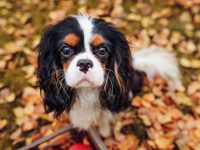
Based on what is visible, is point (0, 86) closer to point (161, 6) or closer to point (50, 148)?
point (50, 148)

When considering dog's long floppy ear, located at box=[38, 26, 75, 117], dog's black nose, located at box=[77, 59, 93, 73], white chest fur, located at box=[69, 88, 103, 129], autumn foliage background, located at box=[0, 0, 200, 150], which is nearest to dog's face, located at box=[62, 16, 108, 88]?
dog's black nose, located at box=[77, 59, 93, 73]

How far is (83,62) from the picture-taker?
7.23 feet

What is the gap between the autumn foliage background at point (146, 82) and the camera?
3066mm

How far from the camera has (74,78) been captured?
2266 millimetres

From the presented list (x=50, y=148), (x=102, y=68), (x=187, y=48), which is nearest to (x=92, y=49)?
(x=102, y=68)

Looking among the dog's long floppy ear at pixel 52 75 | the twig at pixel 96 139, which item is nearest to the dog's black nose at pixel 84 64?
the dog's long floppy ear at pixel 52 75

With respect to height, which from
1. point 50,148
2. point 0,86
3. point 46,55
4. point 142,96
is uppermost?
point 46,55

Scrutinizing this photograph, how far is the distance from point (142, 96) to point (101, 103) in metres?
0.79

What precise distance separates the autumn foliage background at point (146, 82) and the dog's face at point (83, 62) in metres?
0.47

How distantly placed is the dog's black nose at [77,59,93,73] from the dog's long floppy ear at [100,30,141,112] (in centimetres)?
28

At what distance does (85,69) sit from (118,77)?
397mm

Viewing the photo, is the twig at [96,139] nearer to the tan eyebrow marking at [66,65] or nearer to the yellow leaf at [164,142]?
the yellow leaf at [164,142]

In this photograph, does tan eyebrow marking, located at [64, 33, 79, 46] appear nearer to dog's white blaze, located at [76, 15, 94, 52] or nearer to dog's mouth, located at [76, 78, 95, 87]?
dog's white blaze, located at [76, 15, 94, 52]

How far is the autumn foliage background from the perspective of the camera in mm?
3066
